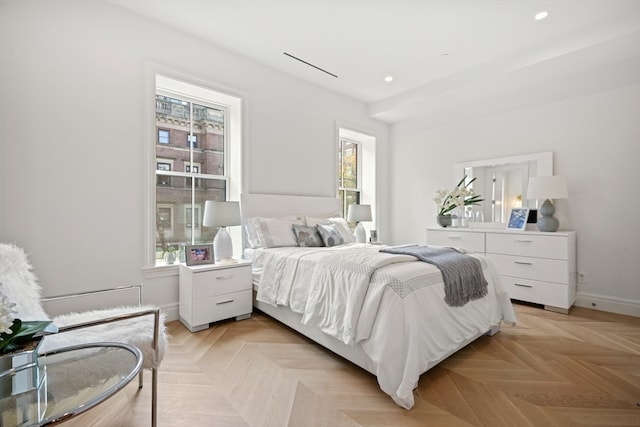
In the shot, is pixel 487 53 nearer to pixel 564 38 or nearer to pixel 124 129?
pixel 564 38

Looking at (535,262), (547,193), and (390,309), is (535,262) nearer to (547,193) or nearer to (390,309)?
(547,193)

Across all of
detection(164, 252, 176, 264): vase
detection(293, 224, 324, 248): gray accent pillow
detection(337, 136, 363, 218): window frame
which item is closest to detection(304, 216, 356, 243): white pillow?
detection(293, 224, 324, 248): gray accent pillow

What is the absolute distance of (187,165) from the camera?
318 cm

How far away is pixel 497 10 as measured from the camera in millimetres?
2494

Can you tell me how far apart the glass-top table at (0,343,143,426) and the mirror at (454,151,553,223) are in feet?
13.9

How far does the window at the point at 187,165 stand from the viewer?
118 inches

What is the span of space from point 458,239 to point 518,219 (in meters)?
0.73

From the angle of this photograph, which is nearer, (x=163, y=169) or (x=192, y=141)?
(x=163, y=169)

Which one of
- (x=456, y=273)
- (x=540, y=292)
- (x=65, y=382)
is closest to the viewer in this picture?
(x=65, y=382)

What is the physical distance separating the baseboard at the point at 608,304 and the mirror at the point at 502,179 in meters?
1.15

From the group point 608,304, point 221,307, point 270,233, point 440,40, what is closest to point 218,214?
point 270,233

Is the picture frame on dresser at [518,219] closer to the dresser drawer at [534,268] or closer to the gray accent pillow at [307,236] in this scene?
the dresser drawer at [534,268]

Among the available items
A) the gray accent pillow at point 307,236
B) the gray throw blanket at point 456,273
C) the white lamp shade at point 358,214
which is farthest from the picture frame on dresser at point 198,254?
the white lamp shade at point 358,214

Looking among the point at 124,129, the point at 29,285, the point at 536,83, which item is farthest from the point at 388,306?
the point at 536,83
